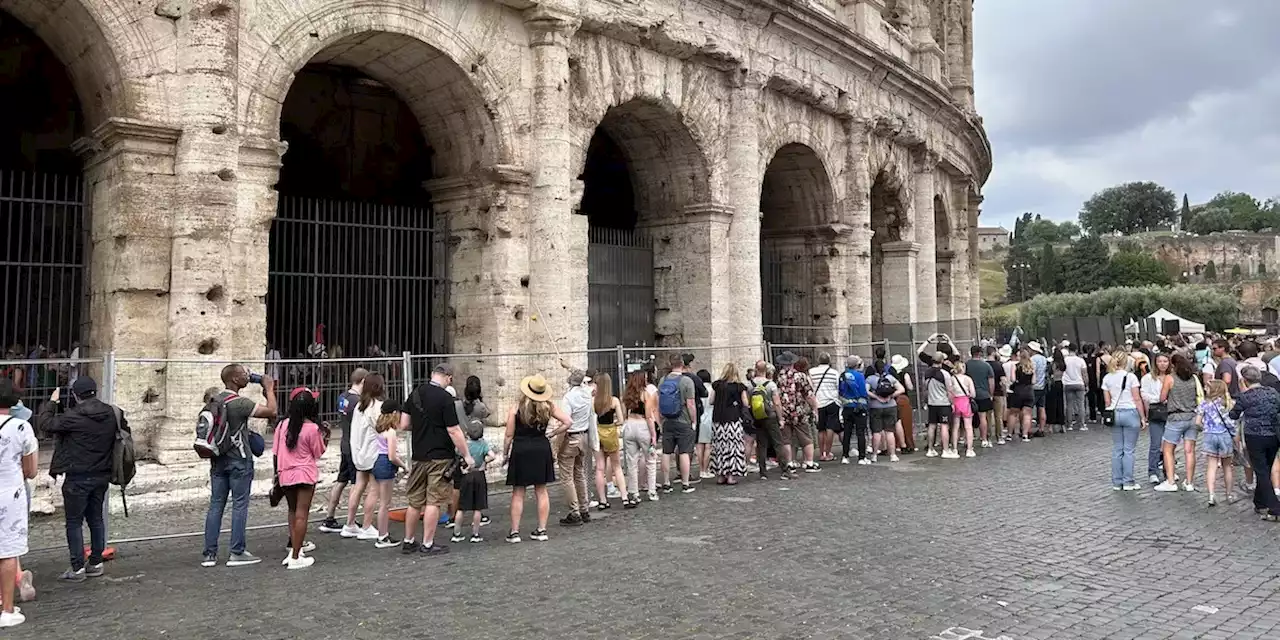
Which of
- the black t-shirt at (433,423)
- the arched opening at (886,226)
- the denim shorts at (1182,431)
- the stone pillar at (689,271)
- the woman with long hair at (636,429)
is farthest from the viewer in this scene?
the arched opening at (886,226)

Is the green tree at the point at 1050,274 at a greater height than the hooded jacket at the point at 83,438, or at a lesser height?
greater

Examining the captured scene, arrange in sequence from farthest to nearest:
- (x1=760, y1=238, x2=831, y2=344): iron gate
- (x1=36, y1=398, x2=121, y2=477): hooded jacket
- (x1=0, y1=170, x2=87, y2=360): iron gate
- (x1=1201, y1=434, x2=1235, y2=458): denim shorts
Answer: (x1=760, y1=238, x2=831, y2=344): iron gate, (x1=0, y1=170, x2=87, y2=360): iron gate, (x1=1201, y1=434, x2=1235, y2=458): denim shorts, (x1=36, y1=398, x2=121, y2=477): hooded jacket

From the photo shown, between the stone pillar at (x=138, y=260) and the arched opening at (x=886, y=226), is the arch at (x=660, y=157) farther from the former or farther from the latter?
the stone pillar at (x=138, y=260)

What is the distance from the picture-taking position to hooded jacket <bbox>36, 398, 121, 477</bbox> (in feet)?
17.9

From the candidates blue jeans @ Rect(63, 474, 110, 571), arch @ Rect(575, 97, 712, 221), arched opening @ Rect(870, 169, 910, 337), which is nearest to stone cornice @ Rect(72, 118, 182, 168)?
blue jeans @ Rect(63, 474, 110, 571)

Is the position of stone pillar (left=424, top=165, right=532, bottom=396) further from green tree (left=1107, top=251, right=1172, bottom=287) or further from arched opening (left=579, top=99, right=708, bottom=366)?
green tree (left=1107, top=251, right=1172, bottom=287)

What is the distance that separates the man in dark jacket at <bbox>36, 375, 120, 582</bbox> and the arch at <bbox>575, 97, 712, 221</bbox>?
29.8ft

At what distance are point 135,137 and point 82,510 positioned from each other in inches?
160

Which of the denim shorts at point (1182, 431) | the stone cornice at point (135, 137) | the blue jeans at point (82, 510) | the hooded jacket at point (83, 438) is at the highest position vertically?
the stone cornice at point (135, 137)

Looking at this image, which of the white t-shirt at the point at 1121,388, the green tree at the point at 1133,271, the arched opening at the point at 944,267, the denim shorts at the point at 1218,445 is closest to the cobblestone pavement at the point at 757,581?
the denim shorts at the point at 1218,445

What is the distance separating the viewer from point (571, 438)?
718 cm

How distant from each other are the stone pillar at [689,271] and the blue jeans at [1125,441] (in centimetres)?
612

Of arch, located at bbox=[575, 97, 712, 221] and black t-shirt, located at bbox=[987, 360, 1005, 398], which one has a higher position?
arch, located at bbox=[575, 97, 712, 221]

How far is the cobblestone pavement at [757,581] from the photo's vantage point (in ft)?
15.1
